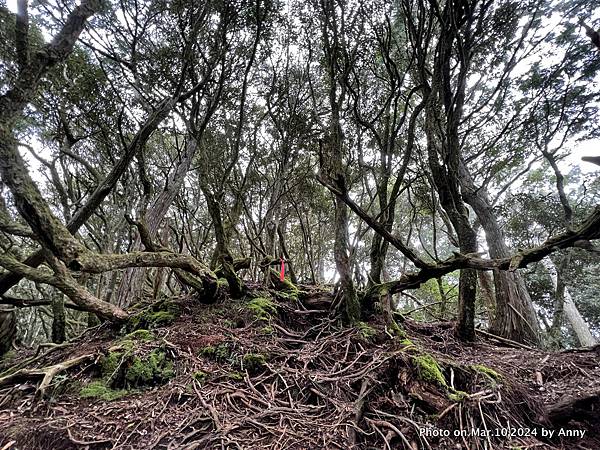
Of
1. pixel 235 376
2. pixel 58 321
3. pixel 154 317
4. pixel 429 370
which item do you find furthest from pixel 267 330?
pixel 58 321

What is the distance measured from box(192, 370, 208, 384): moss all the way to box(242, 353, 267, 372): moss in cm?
43

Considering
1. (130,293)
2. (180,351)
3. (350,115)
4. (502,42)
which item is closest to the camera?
(180,351)

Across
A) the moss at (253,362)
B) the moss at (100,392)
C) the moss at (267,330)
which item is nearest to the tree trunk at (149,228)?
the moss at (100,392)

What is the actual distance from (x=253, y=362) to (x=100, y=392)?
149 cm

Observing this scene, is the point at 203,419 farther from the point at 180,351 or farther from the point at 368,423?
the point at 368,423

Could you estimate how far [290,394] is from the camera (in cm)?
277

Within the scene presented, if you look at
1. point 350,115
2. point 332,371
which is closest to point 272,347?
point 332,371

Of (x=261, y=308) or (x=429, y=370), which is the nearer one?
(x=429, y=370)

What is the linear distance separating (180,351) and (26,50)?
364 cm

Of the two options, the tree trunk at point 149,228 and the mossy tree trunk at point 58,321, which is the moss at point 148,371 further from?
the mossy tree trunk at point 58,321

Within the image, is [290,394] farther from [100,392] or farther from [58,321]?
[58,321]

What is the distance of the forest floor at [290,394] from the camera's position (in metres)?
2.10

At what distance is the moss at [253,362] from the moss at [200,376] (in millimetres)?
427

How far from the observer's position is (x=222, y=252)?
423 cm
